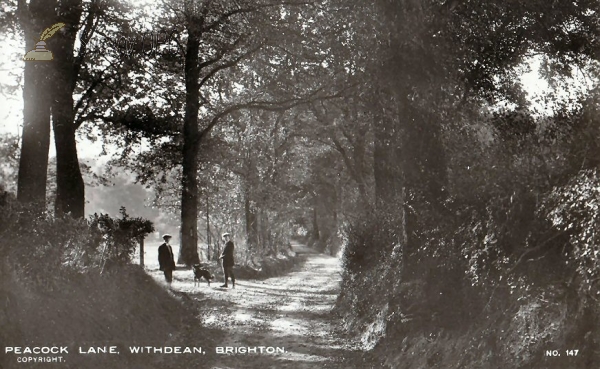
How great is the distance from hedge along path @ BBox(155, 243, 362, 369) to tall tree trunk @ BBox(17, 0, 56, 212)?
5.20 meters

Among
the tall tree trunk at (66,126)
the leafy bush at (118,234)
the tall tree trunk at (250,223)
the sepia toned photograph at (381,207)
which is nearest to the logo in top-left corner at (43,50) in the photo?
the sepia toned photograph at (381,207)

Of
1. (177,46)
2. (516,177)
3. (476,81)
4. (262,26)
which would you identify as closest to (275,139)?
(177,46)

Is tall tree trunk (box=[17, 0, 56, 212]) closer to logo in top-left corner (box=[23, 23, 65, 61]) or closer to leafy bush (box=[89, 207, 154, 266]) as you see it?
logo in top-left corner (box=[23, 23, 65, 61])

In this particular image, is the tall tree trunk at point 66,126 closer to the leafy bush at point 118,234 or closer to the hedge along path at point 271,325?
the leafy bush at point 118,234

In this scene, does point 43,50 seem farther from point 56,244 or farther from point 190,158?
point 190,158

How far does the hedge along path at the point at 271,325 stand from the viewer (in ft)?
35.8

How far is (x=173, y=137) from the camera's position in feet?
86.2

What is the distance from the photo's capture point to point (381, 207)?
15.4 metres

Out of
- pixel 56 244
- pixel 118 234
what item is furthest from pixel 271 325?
pixel 56 244

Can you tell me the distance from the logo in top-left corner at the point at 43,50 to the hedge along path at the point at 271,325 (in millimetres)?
7230

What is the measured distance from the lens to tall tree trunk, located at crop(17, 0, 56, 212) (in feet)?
44.1

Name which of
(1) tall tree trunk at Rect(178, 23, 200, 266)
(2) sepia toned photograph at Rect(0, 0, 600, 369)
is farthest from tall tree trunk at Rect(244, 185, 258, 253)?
(2) sepia toned photograph at Rect(0, 0, 600, 369)

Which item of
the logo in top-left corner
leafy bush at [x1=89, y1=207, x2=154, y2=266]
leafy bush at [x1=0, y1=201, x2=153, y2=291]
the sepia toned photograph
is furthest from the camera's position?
the logo in top-left corner

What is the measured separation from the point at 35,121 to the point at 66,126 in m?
2.66
